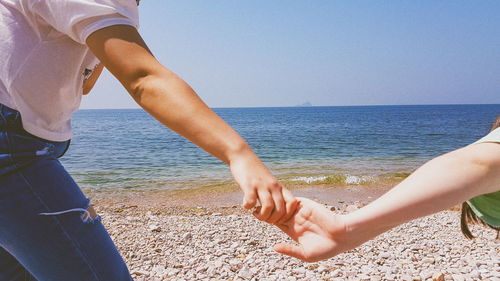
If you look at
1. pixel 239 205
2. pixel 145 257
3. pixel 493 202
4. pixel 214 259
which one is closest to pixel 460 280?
pixel 493 202

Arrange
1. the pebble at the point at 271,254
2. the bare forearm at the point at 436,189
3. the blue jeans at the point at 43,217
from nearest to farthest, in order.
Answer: the blue jeans at the point at 43,217, the bare forearm at the point at 436,189, the pebble at the point at 271,254

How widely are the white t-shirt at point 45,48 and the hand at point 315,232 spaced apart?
1.12m

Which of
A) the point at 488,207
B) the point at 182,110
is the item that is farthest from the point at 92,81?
the point at 488,207

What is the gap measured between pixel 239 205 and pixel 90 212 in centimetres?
865

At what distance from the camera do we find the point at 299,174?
14.6m

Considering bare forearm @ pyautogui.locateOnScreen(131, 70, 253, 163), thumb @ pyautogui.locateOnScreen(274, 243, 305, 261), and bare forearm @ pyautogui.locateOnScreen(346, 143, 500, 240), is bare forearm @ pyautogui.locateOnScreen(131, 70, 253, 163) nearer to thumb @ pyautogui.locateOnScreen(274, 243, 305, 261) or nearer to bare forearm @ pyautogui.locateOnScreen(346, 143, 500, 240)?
thumb @ pyautogui.locateOnScreen(274, 243, 305, 261)

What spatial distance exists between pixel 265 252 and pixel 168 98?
452cm

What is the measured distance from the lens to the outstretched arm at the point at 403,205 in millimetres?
1739

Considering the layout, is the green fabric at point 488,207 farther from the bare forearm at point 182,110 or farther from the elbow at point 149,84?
the elbow at point 149,84

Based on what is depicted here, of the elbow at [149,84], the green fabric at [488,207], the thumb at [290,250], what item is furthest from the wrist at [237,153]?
the green fabric at [488,207]

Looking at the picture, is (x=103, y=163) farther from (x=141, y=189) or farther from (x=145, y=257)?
(x=145, y=257)

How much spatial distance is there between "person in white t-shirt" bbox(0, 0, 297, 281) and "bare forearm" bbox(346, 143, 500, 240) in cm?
54

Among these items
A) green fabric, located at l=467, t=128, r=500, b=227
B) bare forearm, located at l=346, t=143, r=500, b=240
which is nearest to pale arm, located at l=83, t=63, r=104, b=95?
bare forearm, located at l=346, t=143, r=500, b=240

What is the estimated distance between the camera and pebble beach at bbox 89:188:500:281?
4461 millimetres
